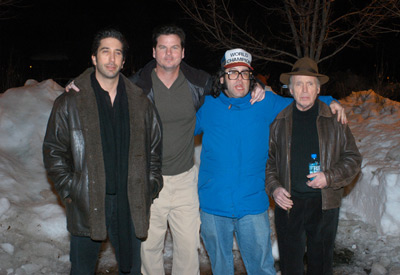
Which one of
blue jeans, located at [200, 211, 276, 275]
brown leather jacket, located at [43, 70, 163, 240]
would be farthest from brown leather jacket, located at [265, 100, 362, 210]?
brown leather jacket, located at [43, 70, 163, 240]

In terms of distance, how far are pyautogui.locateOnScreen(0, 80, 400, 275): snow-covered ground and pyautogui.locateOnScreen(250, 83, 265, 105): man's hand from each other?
225 cm

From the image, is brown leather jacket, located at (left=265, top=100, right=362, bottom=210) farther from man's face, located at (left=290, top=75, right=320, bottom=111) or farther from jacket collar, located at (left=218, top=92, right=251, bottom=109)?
jacket collar, located at (left=218, top=92, right=251, bottom=109)

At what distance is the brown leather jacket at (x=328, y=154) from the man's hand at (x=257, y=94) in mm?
244

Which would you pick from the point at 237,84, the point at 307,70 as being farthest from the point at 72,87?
the point at 307,70

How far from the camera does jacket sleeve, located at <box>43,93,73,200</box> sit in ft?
10.9

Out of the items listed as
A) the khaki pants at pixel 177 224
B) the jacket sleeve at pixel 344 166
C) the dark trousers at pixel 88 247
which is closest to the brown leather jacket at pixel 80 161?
the dark trousers at pixel 88 247

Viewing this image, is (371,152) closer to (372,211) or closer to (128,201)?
(372,211)

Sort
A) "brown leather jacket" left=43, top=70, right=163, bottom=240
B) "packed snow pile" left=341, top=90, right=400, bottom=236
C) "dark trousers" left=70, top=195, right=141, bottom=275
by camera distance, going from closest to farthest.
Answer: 1. "brown leather jacket" left=43, top=70, right=163, bottom=240
2. "dark trousers" left=70, top=195, right=141, bottom=275
3. "packed snow pile" left=341, top=90, right=400, bottom=236

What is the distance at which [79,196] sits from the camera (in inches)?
132

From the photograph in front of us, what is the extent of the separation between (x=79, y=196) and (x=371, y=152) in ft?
17.5

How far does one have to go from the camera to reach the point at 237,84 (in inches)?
146

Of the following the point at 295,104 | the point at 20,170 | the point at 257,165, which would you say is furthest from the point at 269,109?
the point at 20,170

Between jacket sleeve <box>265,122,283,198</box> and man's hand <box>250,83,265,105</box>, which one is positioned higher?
man's hand <box>250,83,265,105</box>

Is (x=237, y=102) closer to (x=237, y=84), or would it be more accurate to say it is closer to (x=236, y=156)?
(x=237, y=84)
